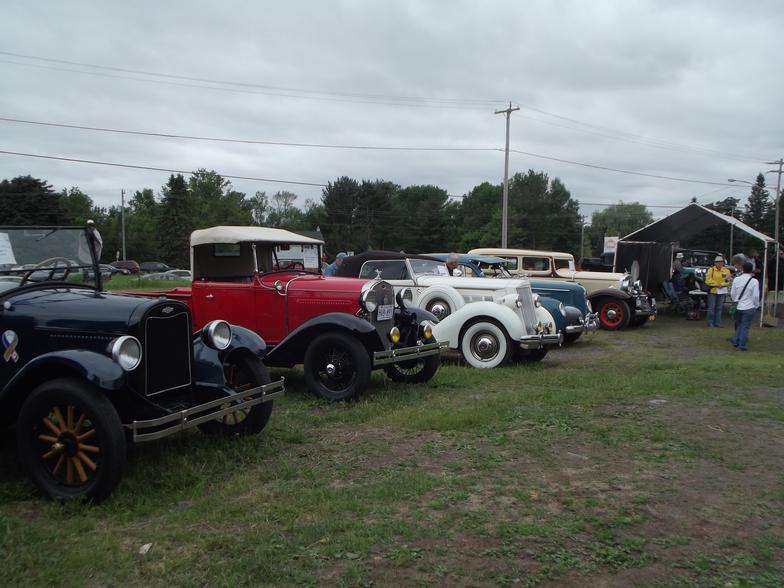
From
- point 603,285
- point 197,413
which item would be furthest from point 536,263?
point 197,413

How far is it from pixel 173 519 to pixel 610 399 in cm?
474

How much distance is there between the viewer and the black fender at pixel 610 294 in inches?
569

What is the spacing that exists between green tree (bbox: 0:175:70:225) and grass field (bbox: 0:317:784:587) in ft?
145

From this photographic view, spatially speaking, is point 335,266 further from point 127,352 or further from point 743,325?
point 127,352

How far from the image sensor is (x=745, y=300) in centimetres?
1088

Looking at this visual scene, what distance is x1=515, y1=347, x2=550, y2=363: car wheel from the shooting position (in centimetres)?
948

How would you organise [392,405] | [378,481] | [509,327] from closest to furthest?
[378,481] < [392,405] < [509,327]

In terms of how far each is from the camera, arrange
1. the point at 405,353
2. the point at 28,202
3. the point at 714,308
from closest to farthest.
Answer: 1. the point at 405,353
2. the point at 714,308
3. the point at 28,202

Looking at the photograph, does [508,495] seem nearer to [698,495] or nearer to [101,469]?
[698,495]

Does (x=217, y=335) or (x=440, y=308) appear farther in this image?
(x=440, y=308)

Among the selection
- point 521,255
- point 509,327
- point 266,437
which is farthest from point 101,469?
point 521,255

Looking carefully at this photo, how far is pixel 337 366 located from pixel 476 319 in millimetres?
3077

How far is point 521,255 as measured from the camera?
16.8 meters

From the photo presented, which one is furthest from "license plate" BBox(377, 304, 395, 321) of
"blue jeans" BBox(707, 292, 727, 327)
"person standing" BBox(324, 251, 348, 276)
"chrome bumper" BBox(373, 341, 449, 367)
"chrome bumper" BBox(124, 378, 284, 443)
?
"blue jeans" BBox(707, 292, 727, 327)
